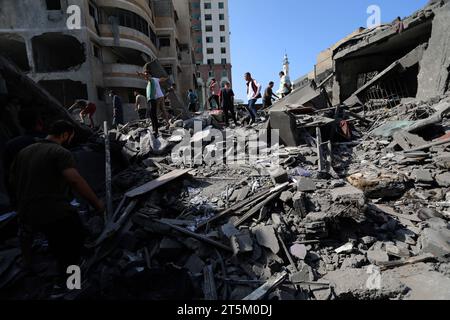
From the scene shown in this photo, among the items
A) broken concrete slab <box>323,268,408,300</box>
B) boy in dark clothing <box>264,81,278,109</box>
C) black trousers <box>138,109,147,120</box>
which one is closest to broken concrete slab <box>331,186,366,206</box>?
broken concrete slab <box>323,268,408,300</box>

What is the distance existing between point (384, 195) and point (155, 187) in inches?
147

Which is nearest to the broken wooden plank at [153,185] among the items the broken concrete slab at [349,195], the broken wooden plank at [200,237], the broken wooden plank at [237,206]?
the broken wooden plank at [200,237]

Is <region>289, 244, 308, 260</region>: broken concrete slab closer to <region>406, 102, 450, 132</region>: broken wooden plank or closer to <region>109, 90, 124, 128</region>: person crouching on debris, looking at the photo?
<region>406, 102, 450, 132</region>: broken wooden plank

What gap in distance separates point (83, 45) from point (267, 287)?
2142 cm

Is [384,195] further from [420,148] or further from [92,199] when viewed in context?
[92,199]

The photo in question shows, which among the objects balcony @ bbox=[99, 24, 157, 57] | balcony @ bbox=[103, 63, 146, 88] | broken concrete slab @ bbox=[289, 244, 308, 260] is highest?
balcony @ bbox=[99, 24, 157, 57]

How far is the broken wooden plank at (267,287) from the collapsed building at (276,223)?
16mm

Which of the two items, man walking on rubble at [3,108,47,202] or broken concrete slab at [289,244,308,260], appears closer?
man walking on rubble at [3,108,47,202]

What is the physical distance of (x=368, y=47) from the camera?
37.0 feet

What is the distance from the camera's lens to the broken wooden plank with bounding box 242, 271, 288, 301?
260 cm

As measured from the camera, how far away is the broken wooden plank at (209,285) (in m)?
2.68

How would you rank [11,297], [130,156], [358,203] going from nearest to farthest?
[11,297] → [358,203] → [130,156]

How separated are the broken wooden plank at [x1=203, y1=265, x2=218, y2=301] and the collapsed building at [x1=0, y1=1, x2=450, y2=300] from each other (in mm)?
12
